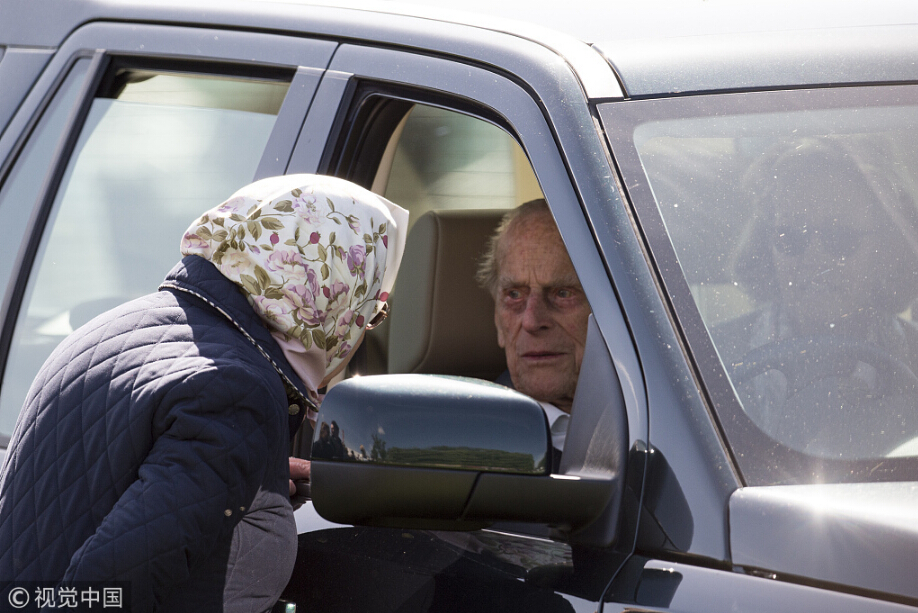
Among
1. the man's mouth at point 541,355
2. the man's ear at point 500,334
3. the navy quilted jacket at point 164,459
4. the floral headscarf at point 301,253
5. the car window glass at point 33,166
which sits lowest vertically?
the navy quilted jacket at point 164,459

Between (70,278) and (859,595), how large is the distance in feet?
5.39

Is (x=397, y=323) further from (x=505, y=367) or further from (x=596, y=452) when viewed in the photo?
(x=596, y=452)

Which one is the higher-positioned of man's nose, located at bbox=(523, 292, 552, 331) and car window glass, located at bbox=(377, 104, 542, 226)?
car window glass, located at bbox=(377, 104, 542, 226)

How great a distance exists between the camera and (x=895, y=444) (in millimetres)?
1318

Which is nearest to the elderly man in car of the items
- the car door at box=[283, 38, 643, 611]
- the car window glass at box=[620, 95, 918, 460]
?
the car door at box=[283, 38, 643, 611]

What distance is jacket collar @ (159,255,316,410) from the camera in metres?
1.57

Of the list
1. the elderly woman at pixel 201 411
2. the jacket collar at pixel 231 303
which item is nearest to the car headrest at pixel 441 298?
the elderly woman at pixel 201 411

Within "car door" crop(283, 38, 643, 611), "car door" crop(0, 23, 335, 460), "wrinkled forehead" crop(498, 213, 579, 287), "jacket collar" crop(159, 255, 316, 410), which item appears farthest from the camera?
"wrinkled forehead" crop(498, 213, 579, 287)

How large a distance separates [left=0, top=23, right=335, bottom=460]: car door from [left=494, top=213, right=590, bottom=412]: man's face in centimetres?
76

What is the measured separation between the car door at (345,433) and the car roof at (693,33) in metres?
0.10

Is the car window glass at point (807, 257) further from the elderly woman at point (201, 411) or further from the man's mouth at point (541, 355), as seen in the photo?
the man's mouth at point (541, 355)

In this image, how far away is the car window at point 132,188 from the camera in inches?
79.7

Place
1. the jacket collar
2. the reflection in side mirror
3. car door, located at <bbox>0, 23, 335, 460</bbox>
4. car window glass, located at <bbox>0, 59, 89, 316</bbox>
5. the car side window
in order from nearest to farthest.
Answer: the reflection in side mirror → the jacket collar → car door, located at <bbox>0, 23, 335, 460</bbox> → car window glass, located at <bbox>0, 59, 89, 316</bbox> → the car side window

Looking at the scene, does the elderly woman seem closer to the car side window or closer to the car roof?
the car roof
